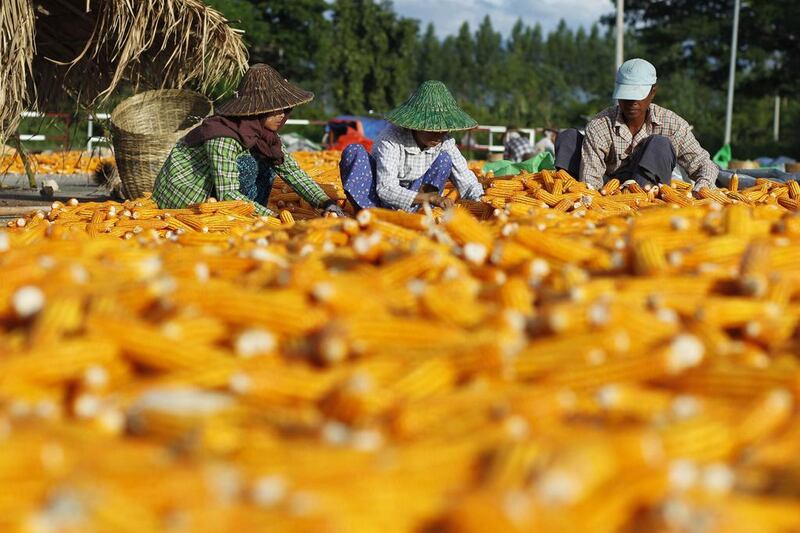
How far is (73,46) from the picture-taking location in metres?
8.87

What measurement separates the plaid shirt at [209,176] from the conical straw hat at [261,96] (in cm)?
26

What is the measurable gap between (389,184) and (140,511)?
4491 millimetres

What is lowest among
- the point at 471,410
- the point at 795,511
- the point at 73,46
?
the point at 795,511

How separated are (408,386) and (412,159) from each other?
4140 mm

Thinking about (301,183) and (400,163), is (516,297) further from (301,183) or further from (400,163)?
(301,183)

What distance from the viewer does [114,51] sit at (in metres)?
8.57

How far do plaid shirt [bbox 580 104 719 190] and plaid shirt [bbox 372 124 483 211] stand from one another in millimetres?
1145

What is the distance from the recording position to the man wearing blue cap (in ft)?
21.6

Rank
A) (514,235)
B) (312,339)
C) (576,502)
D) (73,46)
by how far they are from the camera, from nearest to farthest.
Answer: (576,502)
(312,339)
(514,235)
(73,46)

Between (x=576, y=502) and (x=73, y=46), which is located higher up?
(x=73, y=46)

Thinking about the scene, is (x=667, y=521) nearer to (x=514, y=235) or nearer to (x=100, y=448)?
(x=100, y=448)

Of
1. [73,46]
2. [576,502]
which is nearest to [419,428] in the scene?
[576,502]

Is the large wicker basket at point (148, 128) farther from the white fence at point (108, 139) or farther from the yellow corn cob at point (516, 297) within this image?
the yellow corn cob at point (516, 297)

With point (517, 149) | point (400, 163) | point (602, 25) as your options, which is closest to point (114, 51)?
point (400, 163)
